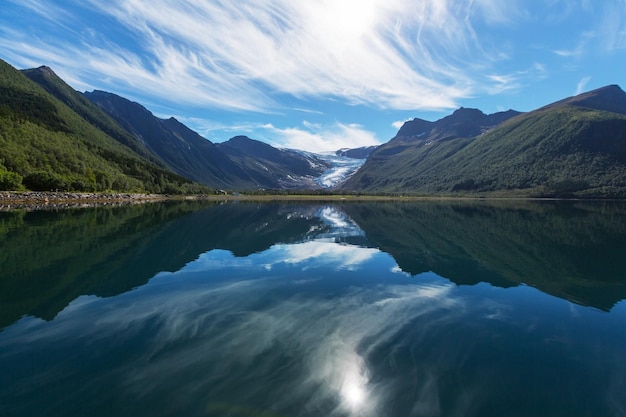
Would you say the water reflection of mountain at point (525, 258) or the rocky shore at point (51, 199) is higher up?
the water reflection of mountain at point (525, 258)

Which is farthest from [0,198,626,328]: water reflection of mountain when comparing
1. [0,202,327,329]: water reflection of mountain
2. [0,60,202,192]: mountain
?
[0,60,202,192]: mountain

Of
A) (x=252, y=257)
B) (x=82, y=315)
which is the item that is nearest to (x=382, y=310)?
(x=82, y=315)

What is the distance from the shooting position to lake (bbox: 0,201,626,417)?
9.29 m

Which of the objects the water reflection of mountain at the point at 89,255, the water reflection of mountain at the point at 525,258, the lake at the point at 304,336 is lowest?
the water reflection of mountain at the point at 89,255

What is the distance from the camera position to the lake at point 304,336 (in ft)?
A: 30.5

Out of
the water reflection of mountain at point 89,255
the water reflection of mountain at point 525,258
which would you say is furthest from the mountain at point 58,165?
the water reflection of mountain at point 525,258

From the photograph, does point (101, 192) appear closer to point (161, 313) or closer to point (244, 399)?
point (161, 313)

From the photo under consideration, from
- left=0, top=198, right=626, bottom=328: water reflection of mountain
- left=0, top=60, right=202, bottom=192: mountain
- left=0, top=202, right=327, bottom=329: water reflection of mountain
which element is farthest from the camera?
left=0, top=60, right=202, bottom=192: mountain

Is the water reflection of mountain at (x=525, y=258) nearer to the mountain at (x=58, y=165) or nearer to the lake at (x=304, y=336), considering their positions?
the lake at (x=304, y=336)

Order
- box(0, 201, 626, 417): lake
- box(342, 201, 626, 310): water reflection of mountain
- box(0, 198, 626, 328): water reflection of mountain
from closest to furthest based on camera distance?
box(0, 201, 626, 417): lake, box(0, 198, 626, 328): water reflection of mountain, box(342, 201, 626, 310): water reflection of mountain

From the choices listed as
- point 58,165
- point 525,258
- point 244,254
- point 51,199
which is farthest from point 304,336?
point 58,165

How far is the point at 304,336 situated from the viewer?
1345cm

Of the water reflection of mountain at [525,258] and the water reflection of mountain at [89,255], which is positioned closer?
the water reflection of mountain at [89,255]

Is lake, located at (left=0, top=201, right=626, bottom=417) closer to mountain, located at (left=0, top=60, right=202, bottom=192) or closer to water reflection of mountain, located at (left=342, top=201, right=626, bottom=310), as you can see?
water reflection of mountain, located at (left=342, top=201, right=626, bottom=310)
